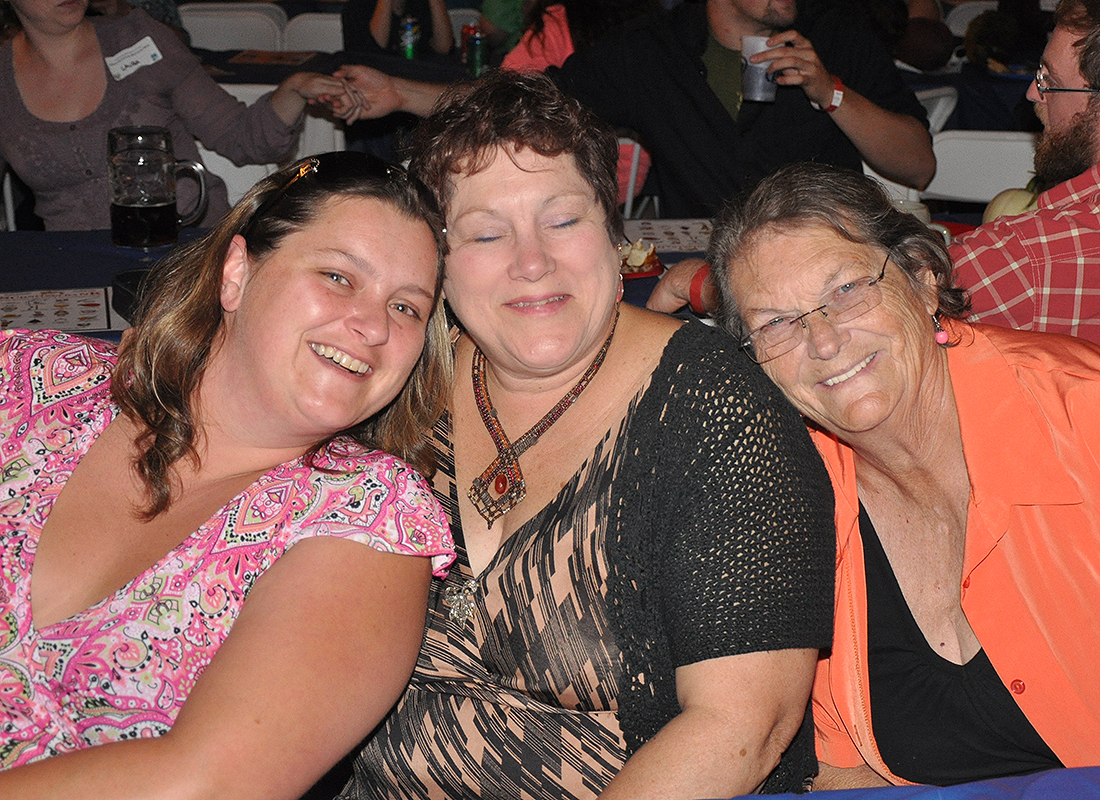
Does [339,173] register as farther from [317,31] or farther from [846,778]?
[317,31]

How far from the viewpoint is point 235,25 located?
262 inches

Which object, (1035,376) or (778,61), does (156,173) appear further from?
(1035,376)

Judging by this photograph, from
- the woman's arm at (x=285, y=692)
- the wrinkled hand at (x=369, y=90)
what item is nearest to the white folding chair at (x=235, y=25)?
the wrinkled hand at (x=369, y=90)

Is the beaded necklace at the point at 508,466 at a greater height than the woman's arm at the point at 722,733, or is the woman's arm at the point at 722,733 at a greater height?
the beaded necklace at the point at 508,466

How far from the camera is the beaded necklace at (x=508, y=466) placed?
1640 mm

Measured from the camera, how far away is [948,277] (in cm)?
166

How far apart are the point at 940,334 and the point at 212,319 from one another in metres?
1.24

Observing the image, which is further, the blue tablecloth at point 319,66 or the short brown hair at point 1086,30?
the blue tablecloth at point 319,66

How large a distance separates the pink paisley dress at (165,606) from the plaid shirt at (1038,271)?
1334 mm

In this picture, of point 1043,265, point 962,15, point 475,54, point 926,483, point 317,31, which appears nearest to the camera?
point 926,483

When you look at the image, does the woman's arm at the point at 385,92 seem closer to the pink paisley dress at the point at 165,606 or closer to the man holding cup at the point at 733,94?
the man holding cup at the point at 733,94

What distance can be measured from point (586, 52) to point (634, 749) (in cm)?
287

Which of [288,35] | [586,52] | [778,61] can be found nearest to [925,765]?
[778,61]

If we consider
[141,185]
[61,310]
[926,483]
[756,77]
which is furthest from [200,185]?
[926,483]
